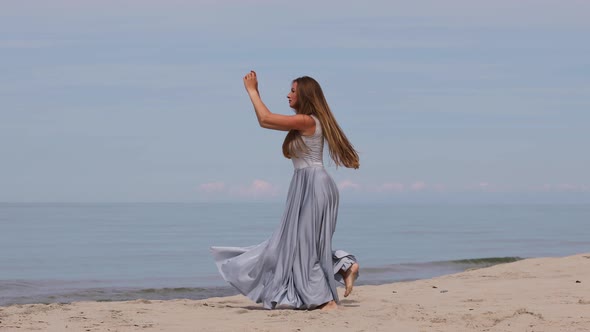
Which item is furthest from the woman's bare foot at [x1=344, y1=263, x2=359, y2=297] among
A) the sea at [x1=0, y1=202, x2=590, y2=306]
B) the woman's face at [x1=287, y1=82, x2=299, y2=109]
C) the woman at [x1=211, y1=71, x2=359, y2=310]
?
the sea at [x1=0, y1=202, x2=590, y2=306]

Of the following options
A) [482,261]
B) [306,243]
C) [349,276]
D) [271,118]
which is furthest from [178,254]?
[271,118]

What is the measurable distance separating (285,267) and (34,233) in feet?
82.4

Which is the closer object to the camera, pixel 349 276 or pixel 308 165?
pixel 308 165

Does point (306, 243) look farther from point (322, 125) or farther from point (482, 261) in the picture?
point (482, 261)

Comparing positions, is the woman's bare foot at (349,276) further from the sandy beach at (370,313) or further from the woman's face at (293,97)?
the woman's face at (293,97)

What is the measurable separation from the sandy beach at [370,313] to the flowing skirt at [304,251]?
175mm

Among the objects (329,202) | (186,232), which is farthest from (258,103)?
(186,232)

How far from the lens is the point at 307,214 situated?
795cm

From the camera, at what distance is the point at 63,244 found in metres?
25.4

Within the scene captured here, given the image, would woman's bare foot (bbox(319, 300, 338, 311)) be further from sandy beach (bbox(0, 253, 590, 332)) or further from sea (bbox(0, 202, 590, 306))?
sea (bbox(0, 202, 590, 306))

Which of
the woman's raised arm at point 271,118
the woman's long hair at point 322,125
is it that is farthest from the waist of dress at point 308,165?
the woman's raised arm at point 271,118

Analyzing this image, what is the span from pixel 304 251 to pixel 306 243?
7 centimetres

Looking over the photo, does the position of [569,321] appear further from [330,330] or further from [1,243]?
[1,243]

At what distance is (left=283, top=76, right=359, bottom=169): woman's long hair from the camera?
7.86 meters
